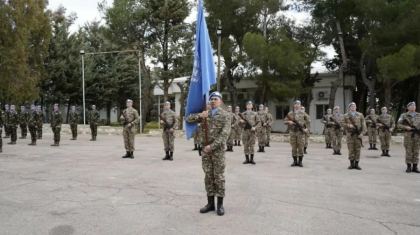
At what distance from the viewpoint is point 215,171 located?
570cm

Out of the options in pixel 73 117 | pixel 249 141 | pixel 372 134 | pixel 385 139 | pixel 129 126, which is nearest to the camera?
pixel 249 141

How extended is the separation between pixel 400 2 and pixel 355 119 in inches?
466

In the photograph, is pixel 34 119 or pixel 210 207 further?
pixel 34 119

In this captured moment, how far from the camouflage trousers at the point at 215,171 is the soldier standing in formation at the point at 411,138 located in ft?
22.1

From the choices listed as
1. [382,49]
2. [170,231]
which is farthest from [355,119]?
[382,49]

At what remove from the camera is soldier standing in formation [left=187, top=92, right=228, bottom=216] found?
18.6ft

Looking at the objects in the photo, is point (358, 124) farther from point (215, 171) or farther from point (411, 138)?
point (215, 171)

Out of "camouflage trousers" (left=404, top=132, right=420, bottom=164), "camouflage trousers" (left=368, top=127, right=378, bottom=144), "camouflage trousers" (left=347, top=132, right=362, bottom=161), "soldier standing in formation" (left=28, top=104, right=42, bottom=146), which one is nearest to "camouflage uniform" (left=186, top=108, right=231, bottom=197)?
"camouflage trousers" (left=347, top=132, right=362, bottom=161)

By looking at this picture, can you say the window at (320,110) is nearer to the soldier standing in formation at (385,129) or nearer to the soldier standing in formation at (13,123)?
the soldier standing in formation at (385,129)

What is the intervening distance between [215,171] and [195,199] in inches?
42.3

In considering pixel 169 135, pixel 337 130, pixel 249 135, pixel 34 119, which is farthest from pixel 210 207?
pixel 34 119

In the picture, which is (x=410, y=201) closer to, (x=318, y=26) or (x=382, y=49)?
(x=382, y=49)

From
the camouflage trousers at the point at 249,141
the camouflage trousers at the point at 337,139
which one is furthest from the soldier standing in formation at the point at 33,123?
the camouflage trousers at the point at 337,139

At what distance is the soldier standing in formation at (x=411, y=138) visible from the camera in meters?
9.88
